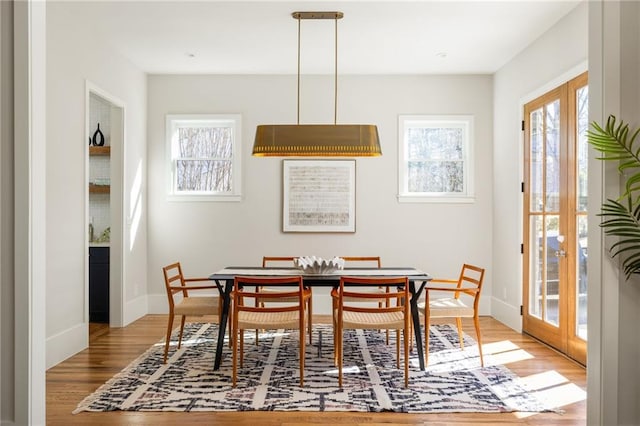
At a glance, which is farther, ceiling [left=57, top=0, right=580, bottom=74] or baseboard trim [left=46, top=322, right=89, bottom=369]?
ceiling [left=57, top=0, right=580, bottom=74]

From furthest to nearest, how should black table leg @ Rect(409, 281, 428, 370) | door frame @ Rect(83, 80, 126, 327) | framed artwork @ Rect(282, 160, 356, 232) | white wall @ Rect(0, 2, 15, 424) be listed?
framed artwork @ Rect(282, 160, 356, 232) < door frame @ Rect(83, 80, 126, 327) < black table leg @ Rect(409, 281, 428, 370) < white wall @ Rect(0, 2, 15, 424)

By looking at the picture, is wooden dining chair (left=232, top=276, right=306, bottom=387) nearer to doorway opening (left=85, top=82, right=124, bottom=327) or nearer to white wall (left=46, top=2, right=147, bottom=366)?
white wall (left=46, top=2, right=147, bottom=366)

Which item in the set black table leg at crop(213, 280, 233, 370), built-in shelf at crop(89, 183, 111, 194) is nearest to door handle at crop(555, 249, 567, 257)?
black table leg at crop(213, 280, 233, 370)

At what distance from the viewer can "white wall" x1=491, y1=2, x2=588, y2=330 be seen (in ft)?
15.2

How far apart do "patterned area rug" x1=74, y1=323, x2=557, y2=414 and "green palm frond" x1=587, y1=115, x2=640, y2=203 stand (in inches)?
66.4

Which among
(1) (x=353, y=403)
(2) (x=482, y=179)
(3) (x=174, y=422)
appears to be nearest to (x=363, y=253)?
(2) (x=482, y=179)

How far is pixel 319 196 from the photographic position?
22.1 ft

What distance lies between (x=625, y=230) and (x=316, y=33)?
3.63 meters

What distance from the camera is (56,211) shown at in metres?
4.52

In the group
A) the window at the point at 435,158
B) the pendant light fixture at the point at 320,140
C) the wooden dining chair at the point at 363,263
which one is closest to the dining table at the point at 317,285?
the wooden dining chair at the point at 363,263

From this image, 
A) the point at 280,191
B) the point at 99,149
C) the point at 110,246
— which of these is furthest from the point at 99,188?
the point at 280,191

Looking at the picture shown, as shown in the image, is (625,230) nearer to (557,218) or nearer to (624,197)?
(624,197)

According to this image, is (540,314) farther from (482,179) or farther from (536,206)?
(482,179)

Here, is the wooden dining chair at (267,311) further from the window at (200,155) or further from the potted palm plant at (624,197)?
the window at (200,155)
